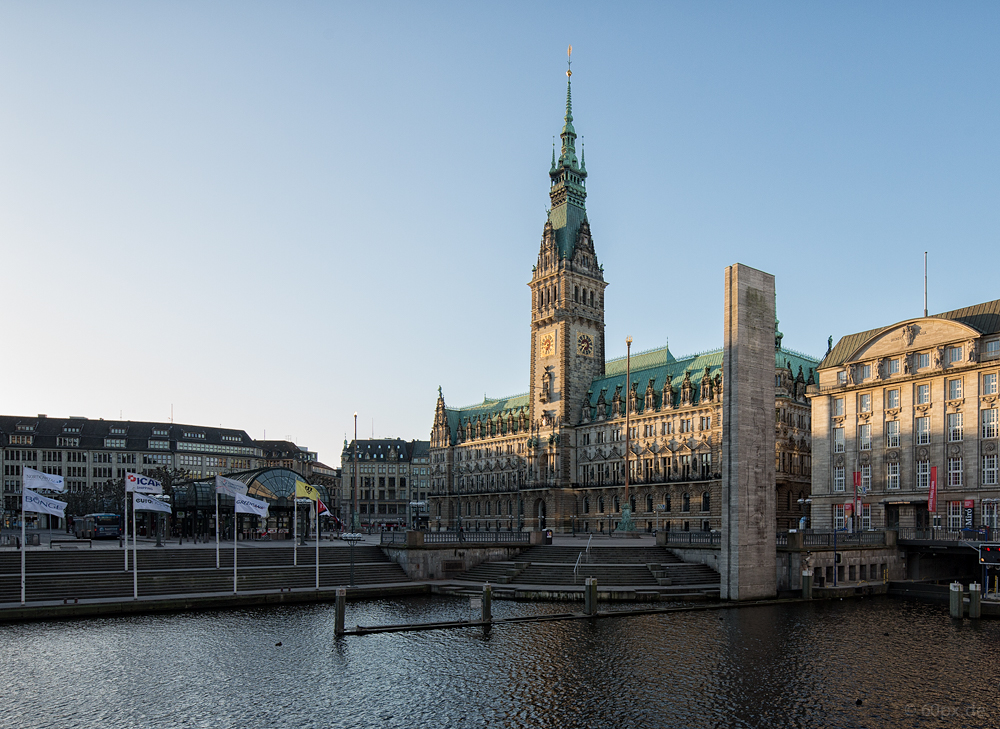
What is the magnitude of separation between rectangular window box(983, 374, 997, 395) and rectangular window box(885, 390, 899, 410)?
8.45 metres

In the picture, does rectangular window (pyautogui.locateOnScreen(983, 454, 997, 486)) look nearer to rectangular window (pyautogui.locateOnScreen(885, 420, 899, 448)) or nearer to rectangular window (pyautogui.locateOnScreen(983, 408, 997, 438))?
rectangular window (pyautogui.locateOnScreen(983, 408, 997, 438))

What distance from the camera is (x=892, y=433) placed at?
3236 inches

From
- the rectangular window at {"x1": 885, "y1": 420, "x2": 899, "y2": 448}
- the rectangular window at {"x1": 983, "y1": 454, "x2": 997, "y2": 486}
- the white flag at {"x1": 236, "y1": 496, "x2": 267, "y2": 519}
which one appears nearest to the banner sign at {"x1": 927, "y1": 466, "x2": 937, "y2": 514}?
the rectangular window at {"x1": 983, "y1": 454, "x2": 997, "y2": 486}

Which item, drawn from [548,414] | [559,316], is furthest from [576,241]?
[548,414]

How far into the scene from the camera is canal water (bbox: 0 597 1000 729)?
2809 centimetres

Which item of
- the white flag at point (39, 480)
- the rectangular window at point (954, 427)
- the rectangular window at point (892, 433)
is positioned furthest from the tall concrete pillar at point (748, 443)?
the white flag at point (39, 480)

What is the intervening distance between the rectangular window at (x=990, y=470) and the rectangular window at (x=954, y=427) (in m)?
3.10

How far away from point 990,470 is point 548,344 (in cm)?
7504

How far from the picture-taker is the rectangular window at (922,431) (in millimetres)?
79125

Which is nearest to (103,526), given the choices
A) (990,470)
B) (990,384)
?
(990,470)

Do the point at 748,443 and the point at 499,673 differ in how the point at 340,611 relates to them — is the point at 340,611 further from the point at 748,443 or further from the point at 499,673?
the point at 748,443

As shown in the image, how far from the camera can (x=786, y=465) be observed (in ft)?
362

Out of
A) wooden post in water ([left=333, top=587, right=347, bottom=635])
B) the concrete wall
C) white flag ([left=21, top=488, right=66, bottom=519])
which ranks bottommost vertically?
the concrete wall

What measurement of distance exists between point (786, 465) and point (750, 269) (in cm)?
6098
